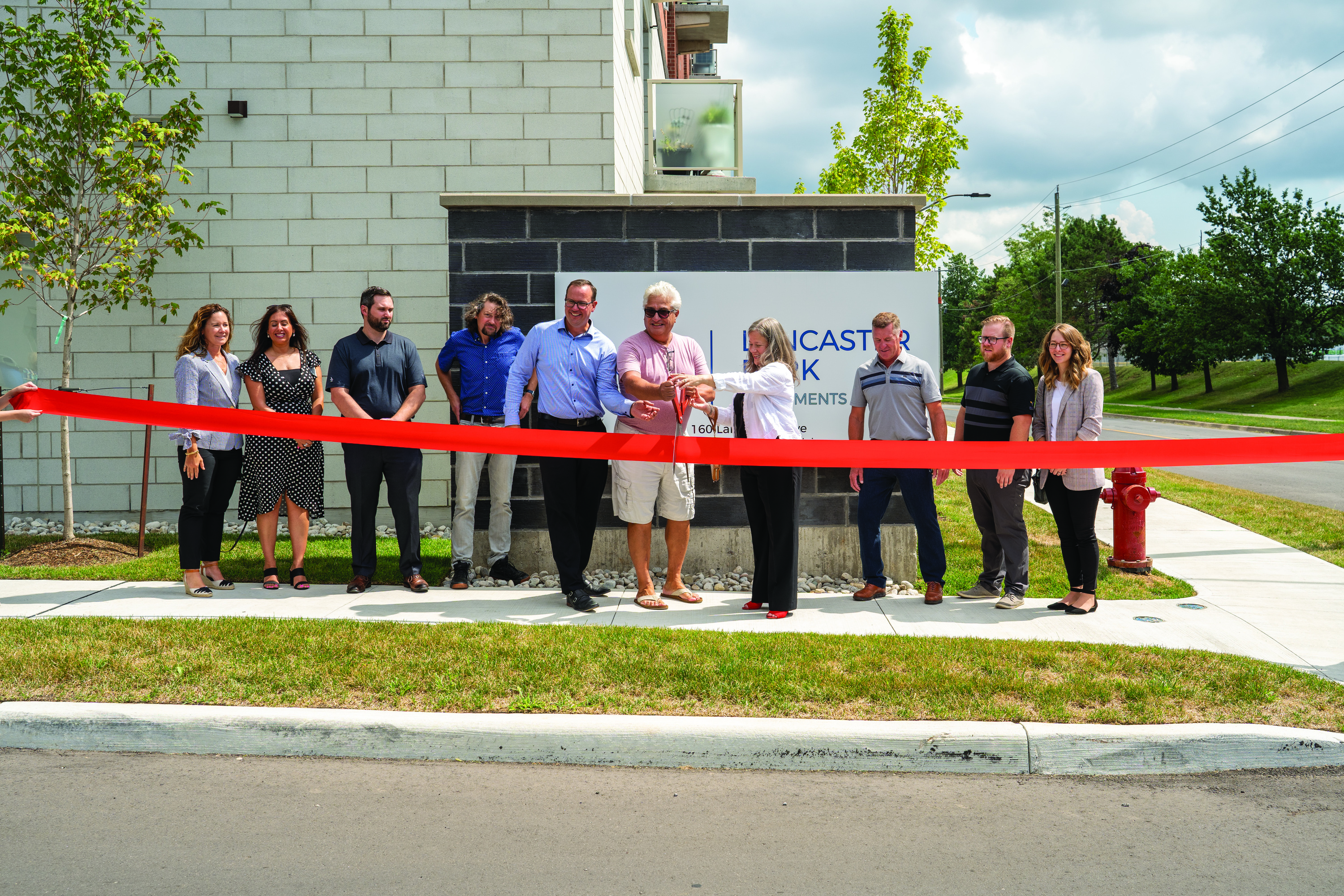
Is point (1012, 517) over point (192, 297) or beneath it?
beneath

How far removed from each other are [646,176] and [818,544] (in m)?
6.36

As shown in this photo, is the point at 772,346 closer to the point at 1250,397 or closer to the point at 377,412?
the point at 377,412

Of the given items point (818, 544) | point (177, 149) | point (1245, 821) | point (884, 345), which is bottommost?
point (1245, 821)

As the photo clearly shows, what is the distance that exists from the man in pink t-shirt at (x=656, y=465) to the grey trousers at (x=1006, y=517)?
1.96m

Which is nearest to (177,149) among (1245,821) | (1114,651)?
(1114,651)

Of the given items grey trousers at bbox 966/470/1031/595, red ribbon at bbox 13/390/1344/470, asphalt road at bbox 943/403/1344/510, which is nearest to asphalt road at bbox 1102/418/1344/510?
asphalt road at bbox 943/403/1344/510

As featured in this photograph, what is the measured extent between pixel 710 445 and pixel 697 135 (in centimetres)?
645

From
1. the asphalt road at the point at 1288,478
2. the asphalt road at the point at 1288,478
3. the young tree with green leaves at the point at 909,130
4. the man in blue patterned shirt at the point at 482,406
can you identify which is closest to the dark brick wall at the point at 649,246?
the man in blue patterned shirt at the point at 482,406

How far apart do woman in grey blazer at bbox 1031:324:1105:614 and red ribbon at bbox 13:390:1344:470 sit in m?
0.47

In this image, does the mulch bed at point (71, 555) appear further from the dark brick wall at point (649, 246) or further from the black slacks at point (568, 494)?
the black slacks at point (568, 494)

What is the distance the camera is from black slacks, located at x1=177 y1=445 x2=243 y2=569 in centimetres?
662

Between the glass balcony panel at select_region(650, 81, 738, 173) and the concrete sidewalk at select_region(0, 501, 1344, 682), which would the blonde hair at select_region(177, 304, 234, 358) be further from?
the glass balcony panel at select_region(650, 81, 738, 173)

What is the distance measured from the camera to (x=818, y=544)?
7602 mm

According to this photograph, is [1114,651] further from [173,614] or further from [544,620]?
[173,614]
